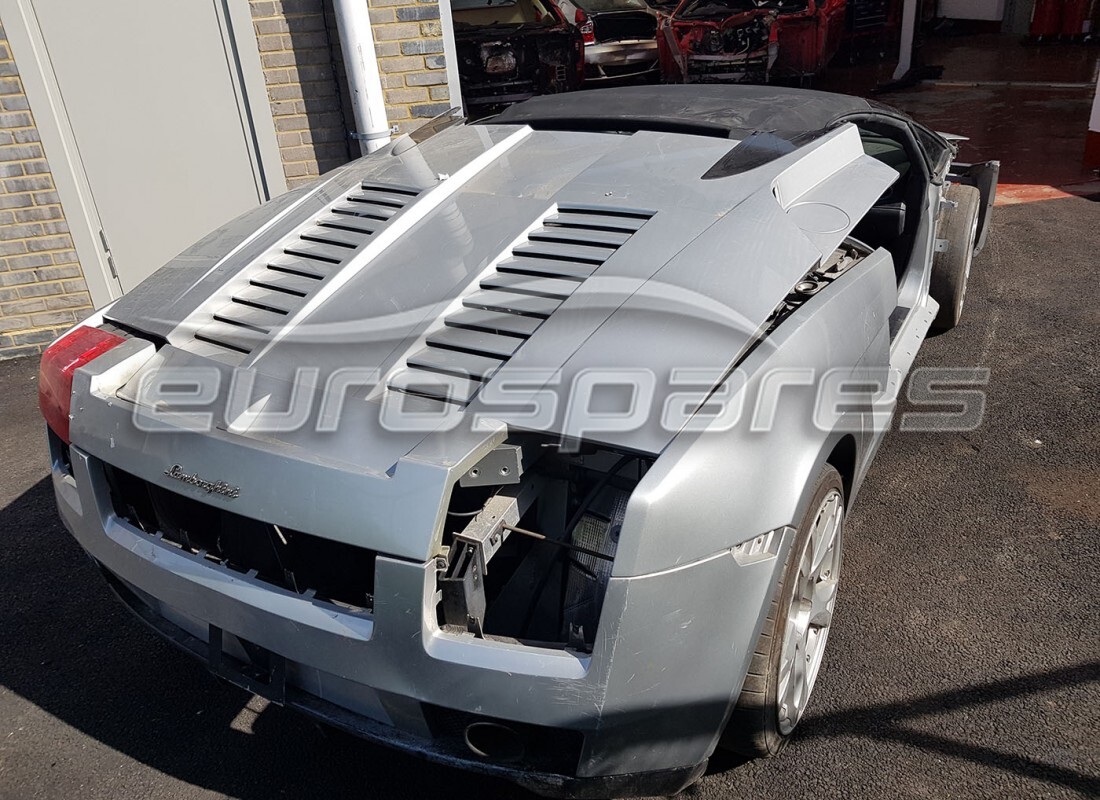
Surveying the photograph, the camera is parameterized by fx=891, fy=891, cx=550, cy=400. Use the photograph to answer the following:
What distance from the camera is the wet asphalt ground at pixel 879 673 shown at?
2365 mm

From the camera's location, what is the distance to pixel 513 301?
2383 millimetres

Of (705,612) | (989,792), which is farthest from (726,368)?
(989,792)

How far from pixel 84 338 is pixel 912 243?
3173 mm

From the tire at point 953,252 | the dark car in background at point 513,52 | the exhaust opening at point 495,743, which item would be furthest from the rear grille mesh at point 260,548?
the dark car in background at point 513,52

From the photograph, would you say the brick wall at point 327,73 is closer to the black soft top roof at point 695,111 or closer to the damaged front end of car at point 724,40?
the black soft top roof at point 695,111

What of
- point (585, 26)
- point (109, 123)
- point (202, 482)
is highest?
point (109, 123)

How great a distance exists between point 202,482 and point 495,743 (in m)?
0.90

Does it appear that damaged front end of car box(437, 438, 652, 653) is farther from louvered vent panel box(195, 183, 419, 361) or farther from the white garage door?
the white garage door

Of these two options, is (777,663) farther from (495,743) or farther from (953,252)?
(953,252)

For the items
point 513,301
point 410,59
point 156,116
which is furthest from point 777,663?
point 156,116

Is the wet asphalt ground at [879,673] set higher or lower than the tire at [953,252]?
lower

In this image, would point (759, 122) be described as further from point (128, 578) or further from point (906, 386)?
point (128, 578)

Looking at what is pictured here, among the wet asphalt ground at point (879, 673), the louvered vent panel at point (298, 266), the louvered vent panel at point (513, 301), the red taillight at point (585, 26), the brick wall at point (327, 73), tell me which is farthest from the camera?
the red taillight at point (585, 26)

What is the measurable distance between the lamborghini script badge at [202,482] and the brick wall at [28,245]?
13.1 ft
